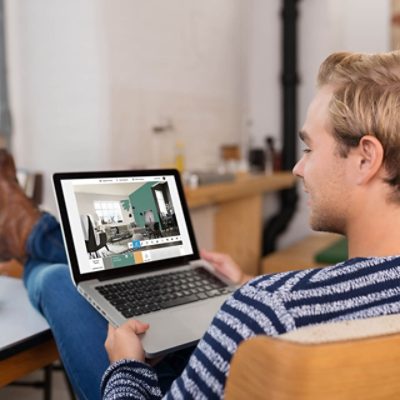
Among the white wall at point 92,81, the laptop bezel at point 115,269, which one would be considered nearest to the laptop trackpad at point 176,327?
the laptop bezel at point 115,269

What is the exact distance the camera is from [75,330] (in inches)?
38.0

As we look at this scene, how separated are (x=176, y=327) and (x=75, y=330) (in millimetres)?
181

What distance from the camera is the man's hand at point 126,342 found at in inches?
33.4

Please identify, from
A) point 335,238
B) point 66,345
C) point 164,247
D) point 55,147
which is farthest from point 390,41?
point 66,345

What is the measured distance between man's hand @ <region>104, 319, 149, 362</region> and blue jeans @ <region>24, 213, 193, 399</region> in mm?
76

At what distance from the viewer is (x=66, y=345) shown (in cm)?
95

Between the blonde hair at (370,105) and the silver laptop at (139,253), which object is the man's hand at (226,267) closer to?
the silver laptop at (139,253)

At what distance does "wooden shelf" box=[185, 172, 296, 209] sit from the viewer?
2285mm

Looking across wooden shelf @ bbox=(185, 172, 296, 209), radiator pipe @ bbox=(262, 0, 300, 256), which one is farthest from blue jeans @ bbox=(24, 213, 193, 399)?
radiator pipe @ bbox=(262, 0, 300, 256)


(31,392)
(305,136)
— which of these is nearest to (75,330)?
(305,136)

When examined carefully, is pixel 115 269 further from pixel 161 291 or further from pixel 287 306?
pixel 287 306

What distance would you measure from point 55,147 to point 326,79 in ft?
5.91

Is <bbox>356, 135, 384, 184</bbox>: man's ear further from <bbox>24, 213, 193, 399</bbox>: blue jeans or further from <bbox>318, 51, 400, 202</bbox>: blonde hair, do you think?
<bbox>24, 213, 193, 399</bbox>: blue jeans

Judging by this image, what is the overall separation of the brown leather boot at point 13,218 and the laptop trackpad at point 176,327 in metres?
0.43
